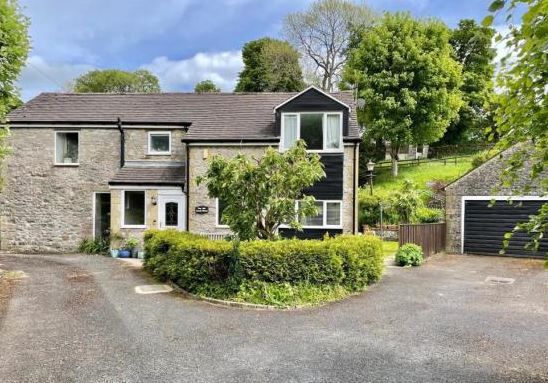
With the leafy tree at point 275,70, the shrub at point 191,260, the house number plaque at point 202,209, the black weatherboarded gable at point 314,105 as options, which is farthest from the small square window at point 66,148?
the leafy tree at point 275,70

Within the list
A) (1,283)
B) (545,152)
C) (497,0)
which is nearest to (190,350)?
(545,152)

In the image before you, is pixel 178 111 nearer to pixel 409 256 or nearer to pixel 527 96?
pixel 409 256

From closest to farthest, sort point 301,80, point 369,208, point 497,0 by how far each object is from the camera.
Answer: point 497,0 → point 369,208 → point 301,80

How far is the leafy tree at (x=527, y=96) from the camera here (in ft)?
10.6

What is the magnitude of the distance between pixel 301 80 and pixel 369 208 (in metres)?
21.3

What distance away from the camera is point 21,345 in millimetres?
6910

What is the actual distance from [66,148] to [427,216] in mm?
19575

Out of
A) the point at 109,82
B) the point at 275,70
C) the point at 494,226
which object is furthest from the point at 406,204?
the point at 109,82

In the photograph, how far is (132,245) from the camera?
1844cm

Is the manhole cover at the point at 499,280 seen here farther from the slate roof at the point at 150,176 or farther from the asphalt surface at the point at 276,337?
the slate roof at the point at 150,176

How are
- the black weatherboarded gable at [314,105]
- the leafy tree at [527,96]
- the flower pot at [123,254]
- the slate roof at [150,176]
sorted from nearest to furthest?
the leafy tree at [527,96]
the black weatherboarded gable at [314,105]
the flower pot at [123,254]
the slate roof at [150,176]

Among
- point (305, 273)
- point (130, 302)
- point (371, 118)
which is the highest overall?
point (371, 118)

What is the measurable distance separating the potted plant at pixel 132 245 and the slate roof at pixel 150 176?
2.45 metres

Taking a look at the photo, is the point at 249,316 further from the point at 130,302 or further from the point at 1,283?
the point at 1,283
